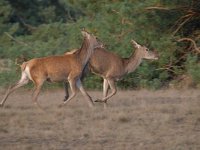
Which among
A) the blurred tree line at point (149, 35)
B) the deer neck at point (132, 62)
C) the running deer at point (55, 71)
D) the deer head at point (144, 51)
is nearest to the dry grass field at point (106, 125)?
the running deer at point (55, 71)

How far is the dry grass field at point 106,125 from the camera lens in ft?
32.4

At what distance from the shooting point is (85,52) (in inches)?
593

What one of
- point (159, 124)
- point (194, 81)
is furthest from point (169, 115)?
point (194, 81)

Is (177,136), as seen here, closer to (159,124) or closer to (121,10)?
(159,124)

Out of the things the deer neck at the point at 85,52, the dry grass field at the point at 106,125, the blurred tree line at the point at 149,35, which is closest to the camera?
the dry grass field at the point at 106,125

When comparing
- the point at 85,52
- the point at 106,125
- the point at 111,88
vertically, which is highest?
the point at 85,52

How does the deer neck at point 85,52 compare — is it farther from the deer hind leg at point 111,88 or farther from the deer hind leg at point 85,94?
the deer hind leg at point 111,88

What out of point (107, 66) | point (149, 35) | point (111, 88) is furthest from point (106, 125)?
point (149, 35)

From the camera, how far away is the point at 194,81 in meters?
17.9

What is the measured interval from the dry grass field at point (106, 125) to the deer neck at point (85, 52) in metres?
0.94

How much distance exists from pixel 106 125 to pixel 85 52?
3.80 meters

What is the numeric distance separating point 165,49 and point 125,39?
1.16 meters

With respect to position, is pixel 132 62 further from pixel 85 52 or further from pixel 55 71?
pixel 55 71

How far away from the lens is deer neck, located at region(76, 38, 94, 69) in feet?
48.6
